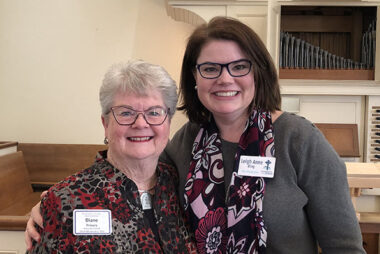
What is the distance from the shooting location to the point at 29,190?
4.08m

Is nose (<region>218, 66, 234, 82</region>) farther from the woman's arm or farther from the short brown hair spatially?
the woman's arm

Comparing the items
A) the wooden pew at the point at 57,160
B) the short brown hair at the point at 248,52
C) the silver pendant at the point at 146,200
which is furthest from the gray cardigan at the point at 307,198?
the wooden pew at the point at 57,160

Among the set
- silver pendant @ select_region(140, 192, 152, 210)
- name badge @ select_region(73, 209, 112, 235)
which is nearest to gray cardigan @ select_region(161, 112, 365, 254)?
silver pendant @ select_region(140, 192, 152, 210)

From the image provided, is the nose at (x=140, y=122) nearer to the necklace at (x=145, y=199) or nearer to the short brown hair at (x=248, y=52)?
the necklace at (x=145, y=199)

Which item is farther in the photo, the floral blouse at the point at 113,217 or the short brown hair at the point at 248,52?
the short brown hair at the point at 248,52

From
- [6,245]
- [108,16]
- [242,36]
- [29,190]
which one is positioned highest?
[108,16]

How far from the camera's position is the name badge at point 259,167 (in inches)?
56.9

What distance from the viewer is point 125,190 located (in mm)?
1400

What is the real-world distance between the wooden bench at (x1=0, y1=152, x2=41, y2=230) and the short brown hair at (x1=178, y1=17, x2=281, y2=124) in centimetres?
222

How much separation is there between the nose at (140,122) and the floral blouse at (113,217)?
0.63 ft

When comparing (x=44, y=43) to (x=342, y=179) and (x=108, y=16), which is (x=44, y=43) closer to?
(x=108, y=16)

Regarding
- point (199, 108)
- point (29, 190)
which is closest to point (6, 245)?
point (199, 108)

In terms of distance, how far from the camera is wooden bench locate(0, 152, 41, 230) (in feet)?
11.1

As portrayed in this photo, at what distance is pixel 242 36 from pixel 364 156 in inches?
108
